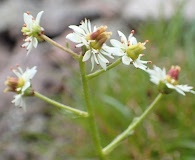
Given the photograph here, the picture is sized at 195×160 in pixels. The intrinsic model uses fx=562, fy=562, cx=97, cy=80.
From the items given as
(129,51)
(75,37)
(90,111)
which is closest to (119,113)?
(90,111)

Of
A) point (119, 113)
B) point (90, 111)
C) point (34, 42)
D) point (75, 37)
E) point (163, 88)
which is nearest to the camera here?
point (75, 37)

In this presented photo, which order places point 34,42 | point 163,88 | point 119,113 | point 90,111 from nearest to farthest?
point 34,42, point 90,111, point 163,88, point 119,113

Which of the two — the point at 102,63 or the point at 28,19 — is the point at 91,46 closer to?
the point at 102,63

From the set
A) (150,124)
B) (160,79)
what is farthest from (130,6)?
(160,79)

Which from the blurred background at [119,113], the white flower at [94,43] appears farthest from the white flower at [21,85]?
the blurred background at [119,113]

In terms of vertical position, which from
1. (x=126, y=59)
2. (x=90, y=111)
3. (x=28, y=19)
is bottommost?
(x=90, y=111)

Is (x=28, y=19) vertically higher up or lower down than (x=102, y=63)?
higher up

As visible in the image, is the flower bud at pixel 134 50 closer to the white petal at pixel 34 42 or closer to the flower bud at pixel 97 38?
the flower bud at pixel 97 38

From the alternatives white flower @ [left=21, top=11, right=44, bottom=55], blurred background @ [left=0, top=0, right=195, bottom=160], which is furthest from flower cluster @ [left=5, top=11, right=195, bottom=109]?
blurred background @ [left=0, top=0, right=195, bottom=160]

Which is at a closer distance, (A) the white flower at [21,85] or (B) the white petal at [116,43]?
(B) the white petal at [116,43]

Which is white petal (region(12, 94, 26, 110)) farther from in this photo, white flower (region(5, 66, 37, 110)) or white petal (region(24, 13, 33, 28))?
white petal (region(24, 13, 33, 28))

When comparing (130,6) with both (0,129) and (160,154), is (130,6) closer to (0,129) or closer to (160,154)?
(0,129)
